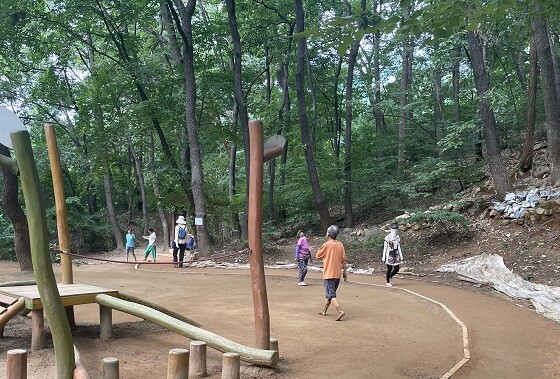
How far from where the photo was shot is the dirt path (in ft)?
19.2

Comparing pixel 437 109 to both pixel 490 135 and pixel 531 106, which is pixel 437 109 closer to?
pixel 531 106

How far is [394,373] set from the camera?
574 cm

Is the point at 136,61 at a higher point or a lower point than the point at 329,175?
higher

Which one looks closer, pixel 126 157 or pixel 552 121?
pixel 552 121

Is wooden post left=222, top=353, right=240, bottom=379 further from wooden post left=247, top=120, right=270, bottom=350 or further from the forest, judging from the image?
the forest

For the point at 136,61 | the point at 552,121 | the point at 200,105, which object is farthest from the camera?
the point at 200,105

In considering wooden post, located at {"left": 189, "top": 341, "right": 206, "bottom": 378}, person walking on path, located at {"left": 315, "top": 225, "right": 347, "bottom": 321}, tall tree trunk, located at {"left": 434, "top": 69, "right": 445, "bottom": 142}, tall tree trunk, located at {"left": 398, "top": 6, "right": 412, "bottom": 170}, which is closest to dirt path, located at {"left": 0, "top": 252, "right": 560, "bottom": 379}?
wooden post, located at {"left": 189, "top": 341, "right": 206, "bottom": 378}

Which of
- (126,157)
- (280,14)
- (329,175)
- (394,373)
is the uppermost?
(280,14)

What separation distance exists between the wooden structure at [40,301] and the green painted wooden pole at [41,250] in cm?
221

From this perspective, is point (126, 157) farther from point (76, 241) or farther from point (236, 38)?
point (236, 38)

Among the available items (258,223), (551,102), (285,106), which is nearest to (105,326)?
(258,223)

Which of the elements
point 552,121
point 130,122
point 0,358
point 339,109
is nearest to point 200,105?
point 130,122

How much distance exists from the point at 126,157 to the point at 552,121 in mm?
25091

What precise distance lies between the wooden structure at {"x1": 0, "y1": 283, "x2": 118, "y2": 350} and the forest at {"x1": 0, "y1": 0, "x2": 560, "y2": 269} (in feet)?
27.4
